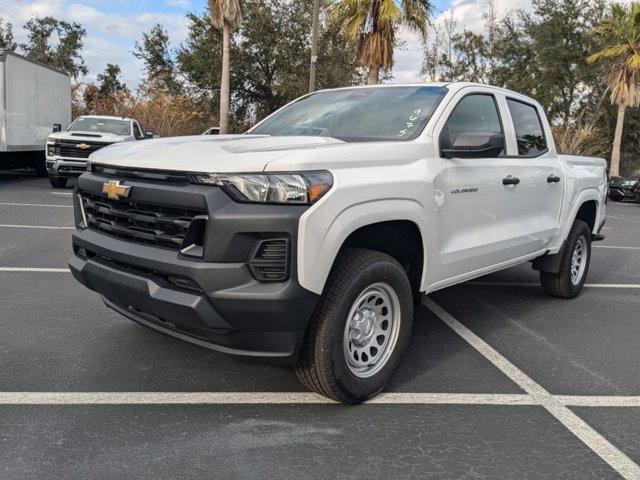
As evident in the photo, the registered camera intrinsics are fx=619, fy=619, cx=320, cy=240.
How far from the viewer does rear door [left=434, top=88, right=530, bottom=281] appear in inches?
155

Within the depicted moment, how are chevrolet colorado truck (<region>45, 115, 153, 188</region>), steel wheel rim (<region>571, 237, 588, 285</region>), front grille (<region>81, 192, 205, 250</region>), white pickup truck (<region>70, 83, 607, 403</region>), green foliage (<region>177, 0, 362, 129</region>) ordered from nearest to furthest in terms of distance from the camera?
white pickup truck (<region>70, 83, 607, 403</region>)
front grille (<region>81, 192, 205, 250</region>)
steel wheel rim (<region>571, 237, 588, 285</region>)
chevrolet colorado truck (<region>45, 115, 153, 188</region>)
green foliage (<region>177, 0, 362, 129</region>)

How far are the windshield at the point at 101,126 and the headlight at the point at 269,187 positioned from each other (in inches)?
529

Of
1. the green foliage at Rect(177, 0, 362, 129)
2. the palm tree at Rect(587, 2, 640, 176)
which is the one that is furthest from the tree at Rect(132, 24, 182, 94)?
the palm tree at Rect(587, 2, 640, 176)

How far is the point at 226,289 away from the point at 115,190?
944 mm

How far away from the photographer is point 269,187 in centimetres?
295

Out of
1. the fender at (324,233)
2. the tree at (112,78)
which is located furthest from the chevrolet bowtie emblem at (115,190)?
the tree at (112,78)

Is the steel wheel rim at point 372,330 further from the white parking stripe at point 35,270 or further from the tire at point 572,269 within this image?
the white parking stripe at point 35,270

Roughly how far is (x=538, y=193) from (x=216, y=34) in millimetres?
28986

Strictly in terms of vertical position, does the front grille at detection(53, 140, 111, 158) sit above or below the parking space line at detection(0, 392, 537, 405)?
above

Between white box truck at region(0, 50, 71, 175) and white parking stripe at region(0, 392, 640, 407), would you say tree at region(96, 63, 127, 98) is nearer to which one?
white box truck at region(0, 50, 71, 175)

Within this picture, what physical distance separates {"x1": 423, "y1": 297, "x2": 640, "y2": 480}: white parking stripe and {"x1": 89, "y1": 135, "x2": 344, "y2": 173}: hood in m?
1.91

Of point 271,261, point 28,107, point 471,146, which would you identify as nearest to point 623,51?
point 28,107

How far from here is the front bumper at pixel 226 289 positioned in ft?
9.51

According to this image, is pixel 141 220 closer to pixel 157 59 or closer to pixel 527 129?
pixel 527 129
